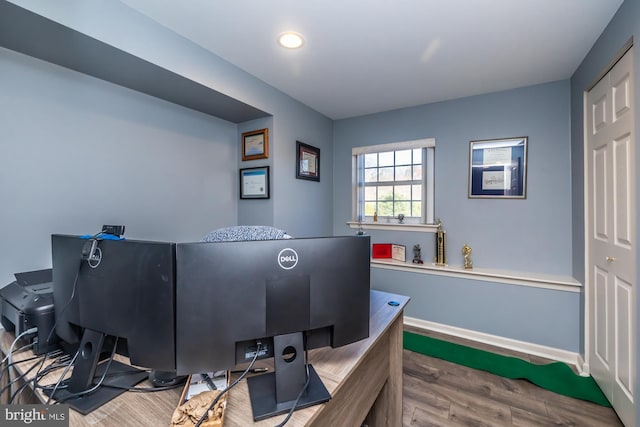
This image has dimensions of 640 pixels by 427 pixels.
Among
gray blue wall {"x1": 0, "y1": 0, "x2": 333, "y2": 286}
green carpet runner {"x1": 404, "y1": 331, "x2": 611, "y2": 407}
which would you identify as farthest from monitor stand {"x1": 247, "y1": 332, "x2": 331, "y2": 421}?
green carpet runner {"x1": 404, "y1": 331, "x2": 611, "y2": 407}

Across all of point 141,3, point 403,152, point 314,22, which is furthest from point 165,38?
point 403,152

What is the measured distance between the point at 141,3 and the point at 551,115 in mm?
3375

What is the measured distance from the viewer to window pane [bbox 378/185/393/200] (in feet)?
10.9

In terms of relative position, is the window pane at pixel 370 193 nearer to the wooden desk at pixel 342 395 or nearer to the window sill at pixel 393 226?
the window sill at pixel 393 226

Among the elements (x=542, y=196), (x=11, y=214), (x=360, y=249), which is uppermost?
(x=542, y=196)

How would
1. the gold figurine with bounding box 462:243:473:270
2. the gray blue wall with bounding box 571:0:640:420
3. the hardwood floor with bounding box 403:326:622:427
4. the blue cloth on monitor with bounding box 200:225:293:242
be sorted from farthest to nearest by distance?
the gold figurine with bounding box 462:243:473:270, the hardwood floor with bounding box 403:326:622:427, the gray blue wall with bounding box 571:0:640:420, the blue cloth on monitor with bounding box 200:225:293:242

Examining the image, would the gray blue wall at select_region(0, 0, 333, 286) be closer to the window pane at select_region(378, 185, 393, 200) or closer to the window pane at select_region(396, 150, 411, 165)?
the window pane at select_region(378, 185, 393, 200)

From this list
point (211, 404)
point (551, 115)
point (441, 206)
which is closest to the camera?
point (211, 404)

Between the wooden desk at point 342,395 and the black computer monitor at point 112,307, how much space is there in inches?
3.3

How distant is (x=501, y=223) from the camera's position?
2660 mm

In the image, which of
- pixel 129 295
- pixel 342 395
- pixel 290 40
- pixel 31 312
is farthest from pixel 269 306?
pixel 290 40

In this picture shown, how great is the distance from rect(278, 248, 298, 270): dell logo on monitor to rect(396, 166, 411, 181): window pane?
2.74 m

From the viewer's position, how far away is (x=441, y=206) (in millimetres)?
2947

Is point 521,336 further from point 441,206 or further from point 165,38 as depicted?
point 165,38
